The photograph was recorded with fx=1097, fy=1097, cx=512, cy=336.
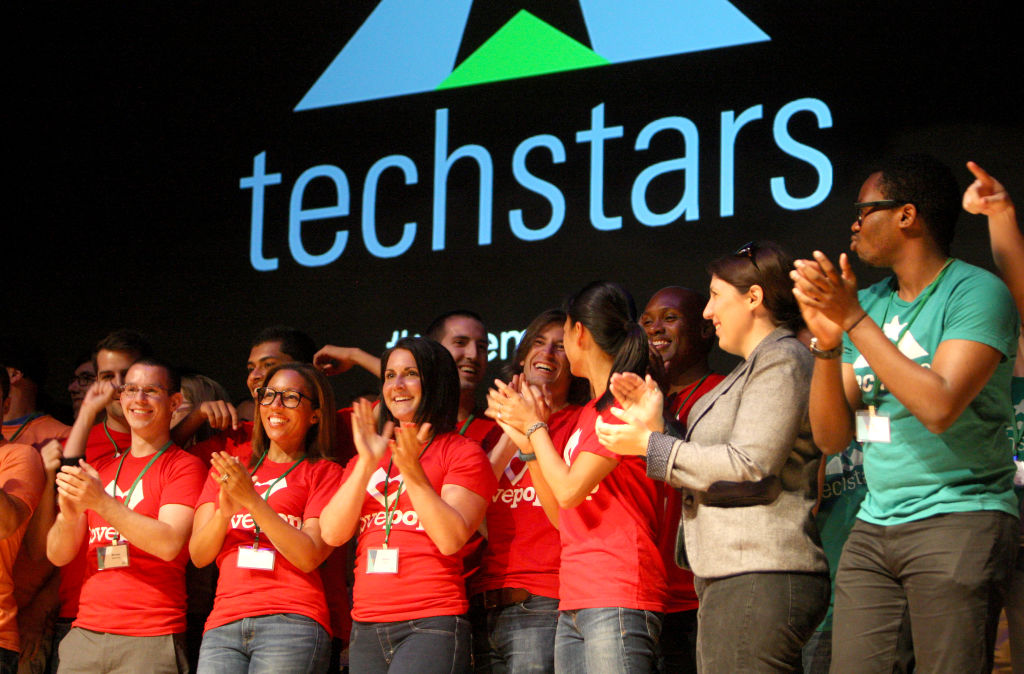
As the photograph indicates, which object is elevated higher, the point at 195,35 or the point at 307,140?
the point at 195,35

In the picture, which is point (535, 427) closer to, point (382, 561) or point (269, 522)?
point (382, 561)

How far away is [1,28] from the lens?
603 centimetres

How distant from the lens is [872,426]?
231 centimetres

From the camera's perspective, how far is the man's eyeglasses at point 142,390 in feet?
12.3

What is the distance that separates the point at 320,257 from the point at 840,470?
289cm

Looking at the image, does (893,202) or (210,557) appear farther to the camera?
(210,557)

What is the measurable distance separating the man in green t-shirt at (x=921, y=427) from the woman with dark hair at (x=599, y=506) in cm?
56

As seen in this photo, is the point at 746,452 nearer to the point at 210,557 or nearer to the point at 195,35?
the point at 210,557

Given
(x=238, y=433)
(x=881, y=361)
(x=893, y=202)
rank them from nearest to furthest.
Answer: (x=881, y=361), (x=893, y=202), (x=238, y=433)

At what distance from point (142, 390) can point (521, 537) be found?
1.44 meters

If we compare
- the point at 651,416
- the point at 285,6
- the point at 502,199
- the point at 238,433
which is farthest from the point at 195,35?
the point at 651,416

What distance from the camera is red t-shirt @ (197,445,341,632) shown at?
321 centimetres

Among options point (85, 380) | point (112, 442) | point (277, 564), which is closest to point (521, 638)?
point (277, 564)

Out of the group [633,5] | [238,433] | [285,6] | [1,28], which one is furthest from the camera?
[1,28]
